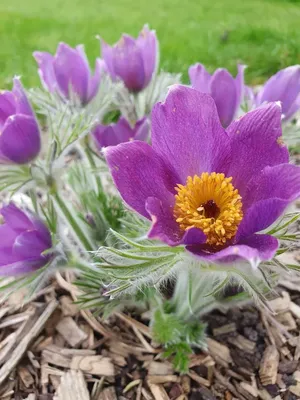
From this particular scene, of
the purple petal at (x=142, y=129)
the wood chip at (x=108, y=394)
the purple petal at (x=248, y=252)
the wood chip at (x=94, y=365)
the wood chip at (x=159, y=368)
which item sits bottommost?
the wood chip at (x=159, y=368)

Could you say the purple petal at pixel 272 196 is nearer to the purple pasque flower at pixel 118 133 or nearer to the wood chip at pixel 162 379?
the purple pasque flower at pixel 118 133

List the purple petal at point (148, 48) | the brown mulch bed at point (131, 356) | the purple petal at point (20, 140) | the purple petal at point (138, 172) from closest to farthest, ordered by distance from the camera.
Result: the purple petal at point (138, 172)
the purple petal at point (20, 140)
the brown mulch bed at point (131, 356)
the purple petal at point (148, 48)

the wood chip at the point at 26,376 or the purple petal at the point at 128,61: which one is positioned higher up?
the purple petal at the point at 128,61

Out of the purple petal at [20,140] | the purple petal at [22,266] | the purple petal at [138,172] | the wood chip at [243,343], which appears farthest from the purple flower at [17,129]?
the wood chip at [243,343]

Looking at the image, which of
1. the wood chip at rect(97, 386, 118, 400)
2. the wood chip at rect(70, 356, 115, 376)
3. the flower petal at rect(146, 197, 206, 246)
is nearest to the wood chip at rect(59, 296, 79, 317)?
the wood chip at rect(70, 356, 115, 376)

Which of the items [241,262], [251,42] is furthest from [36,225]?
[251,42]

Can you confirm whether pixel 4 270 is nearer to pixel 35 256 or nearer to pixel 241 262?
pixel 35 256

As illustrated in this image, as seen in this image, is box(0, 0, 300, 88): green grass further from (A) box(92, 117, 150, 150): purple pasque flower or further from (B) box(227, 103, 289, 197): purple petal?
(B) box(227, 103, 289, 197): purple petal
